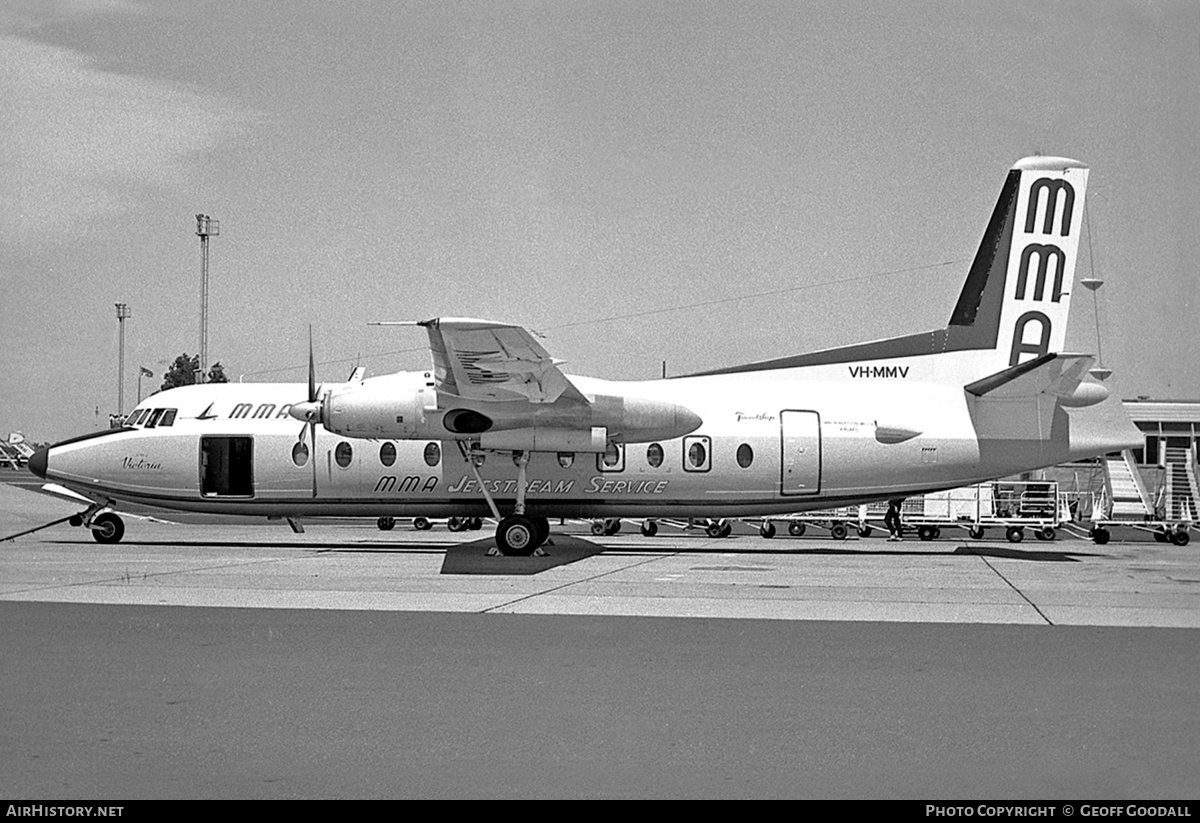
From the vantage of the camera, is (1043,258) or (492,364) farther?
(1043,258)

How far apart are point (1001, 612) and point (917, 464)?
8.74 metres

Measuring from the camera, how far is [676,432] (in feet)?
62.7

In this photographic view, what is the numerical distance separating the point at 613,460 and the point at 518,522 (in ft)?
7.63

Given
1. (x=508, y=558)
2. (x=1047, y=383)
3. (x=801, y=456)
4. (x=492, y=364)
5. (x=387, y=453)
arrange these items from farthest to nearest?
(x=387, y=453) → (x=801, y=456) → (x=1047, y=383) → (x=508, y=558) → (x=492, y=364)

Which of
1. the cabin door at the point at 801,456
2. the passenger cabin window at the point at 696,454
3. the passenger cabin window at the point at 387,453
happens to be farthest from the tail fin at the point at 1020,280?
the passenger cabin window at the point at 387,453

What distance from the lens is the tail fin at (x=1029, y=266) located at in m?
19.2

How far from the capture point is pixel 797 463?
782 inches

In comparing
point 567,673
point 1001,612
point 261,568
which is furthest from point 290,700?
point 261,568

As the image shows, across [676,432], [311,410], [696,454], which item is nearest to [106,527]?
[311,410]

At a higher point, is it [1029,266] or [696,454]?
[1029,266]

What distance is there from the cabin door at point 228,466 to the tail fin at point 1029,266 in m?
12.7

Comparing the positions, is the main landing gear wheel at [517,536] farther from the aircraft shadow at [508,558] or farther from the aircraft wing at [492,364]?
the aircraft wing at [492,364]

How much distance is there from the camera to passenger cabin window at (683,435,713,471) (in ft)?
65.8

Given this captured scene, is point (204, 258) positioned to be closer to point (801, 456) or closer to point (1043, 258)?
point (801, 456)
